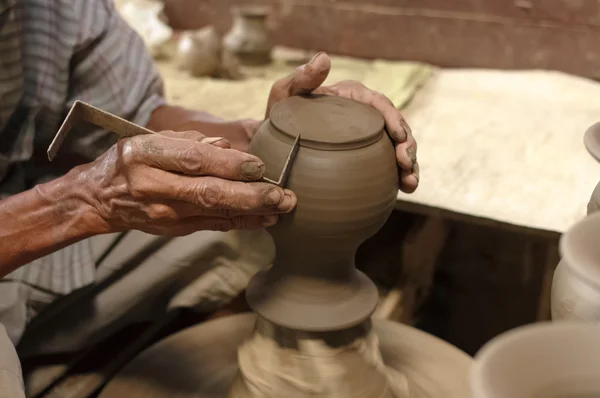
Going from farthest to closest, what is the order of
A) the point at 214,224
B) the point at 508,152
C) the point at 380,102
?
the point at 508,152
the point at 380,102
the point at 214,224

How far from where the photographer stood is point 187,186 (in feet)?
3.20

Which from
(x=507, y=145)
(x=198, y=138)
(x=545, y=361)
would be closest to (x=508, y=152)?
(x=507, y=145)

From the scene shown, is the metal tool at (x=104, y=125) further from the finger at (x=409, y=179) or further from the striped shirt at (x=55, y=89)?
the striped shirt at (x=55, y=89)

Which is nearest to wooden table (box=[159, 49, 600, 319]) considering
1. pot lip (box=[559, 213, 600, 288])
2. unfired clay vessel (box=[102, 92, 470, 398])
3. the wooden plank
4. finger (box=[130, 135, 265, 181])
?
the wooden plank

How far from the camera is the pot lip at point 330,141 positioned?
1.00 meters

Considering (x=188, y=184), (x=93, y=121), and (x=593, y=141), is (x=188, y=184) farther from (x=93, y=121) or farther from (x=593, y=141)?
(x=593, y=141)

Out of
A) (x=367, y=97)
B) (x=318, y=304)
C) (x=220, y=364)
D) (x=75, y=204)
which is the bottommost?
(x=220, y=364)

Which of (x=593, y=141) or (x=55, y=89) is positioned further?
(x=55, y=89)

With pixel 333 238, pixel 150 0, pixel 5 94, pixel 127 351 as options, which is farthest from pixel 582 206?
pixel 150 0

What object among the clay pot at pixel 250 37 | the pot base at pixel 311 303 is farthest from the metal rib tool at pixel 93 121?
the clay pot at pixel 250 37

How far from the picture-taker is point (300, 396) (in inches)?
44.4

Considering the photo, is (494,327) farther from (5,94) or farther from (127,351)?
(5,94)

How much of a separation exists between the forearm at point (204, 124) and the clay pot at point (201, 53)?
866 mm

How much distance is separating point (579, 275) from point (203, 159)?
21.0 inches
